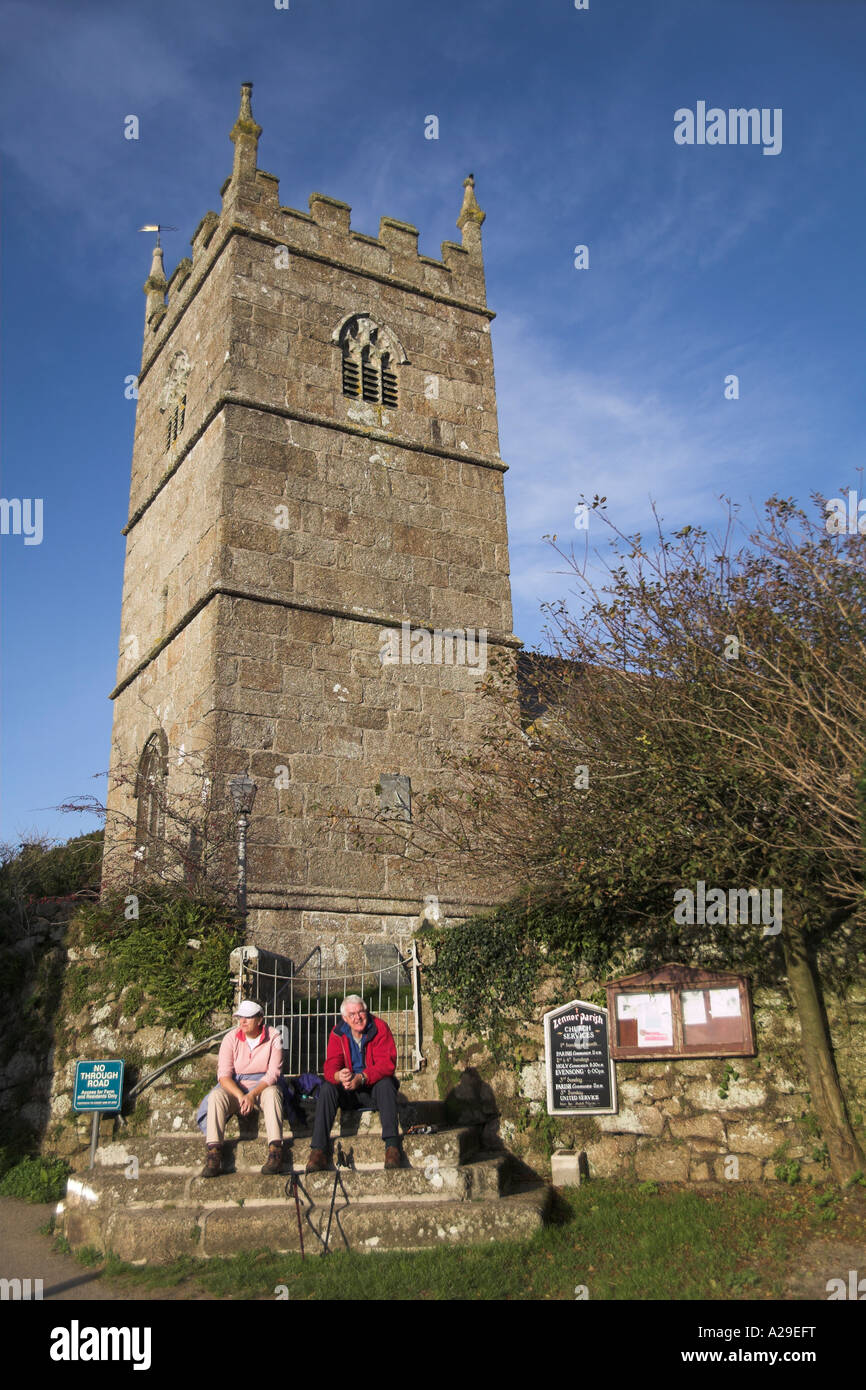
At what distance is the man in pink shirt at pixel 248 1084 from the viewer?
7.23 metres

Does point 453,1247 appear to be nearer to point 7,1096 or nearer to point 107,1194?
point 107,1194

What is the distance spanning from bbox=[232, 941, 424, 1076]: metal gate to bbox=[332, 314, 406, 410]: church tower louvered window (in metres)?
7.69

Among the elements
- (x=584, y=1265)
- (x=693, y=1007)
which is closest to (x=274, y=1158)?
(x=584, y=1265)

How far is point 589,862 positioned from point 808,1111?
242 centimetres

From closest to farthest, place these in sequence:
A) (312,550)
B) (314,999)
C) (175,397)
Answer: (314,999)
(312,550)
(175,397)

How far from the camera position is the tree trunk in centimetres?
742

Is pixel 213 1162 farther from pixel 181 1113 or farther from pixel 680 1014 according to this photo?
pixel 680 1014

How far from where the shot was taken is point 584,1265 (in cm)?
646

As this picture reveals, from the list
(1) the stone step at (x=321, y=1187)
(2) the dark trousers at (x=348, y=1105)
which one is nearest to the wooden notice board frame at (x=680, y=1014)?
(1) the stone step at (x=321, y=1187)

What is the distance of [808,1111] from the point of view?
7734 mm

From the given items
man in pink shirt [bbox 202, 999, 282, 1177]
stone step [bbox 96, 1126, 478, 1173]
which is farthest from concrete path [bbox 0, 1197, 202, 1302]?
man in pink shirt [bbox 202, 999, 282, 1177]

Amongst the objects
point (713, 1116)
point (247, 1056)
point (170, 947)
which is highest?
Result: point (170, 947)

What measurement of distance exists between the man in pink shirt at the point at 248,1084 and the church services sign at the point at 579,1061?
2.33m

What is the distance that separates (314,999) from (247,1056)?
2.89 meters
